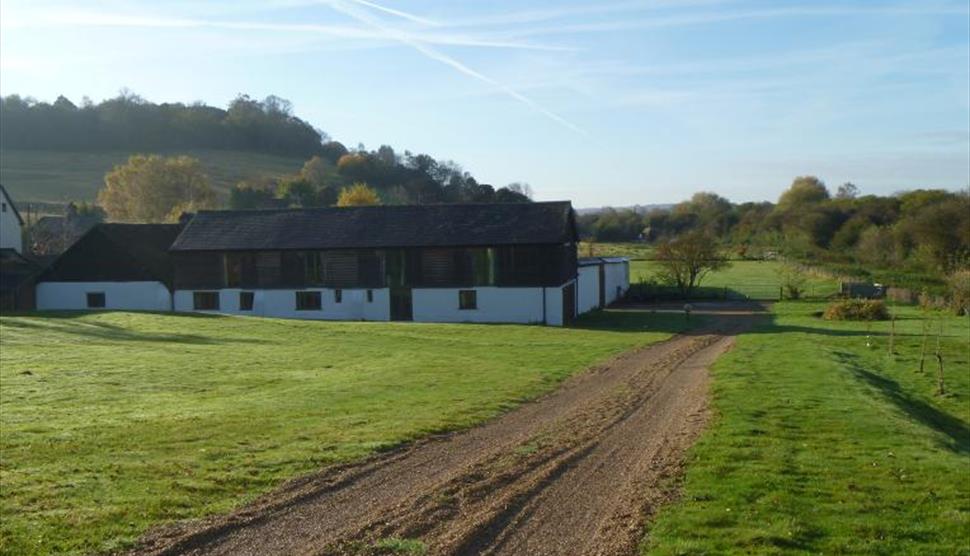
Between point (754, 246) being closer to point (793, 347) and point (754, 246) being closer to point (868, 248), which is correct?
point (868, 248)

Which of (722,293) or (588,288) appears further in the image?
(722,293)

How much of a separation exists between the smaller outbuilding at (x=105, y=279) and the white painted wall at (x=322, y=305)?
464 centimetres

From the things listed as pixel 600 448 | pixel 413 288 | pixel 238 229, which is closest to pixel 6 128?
pixel 238 229

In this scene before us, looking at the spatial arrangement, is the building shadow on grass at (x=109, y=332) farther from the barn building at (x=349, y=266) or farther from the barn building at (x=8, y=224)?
the barn building at (x=8, y=224)

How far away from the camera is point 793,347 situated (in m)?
35.2

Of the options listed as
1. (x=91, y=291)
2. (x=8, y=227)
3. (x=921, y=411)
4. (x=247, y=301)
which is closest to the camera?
(x=921, y=411)

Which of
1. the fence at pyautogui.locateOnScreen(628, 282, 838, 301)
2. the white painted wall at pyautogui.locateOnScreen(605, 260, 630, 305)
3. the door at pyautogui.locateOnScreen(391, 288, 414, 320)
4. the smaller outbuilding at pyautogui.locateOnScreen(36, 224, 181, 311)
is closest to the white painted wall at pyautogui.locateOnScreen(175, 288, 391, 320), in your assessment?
the door at pyautogui.locateOnScreen(391, 288, 414, 320)

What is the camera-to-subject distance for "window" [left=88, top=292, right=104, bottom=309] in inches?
2298

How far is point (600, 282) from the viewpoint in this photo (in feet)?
210

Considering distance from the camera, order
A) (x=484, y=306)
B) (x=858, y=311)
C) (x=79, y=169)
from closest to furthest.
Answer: (x=858, y=311)
(x=484, y=306)
(x=79, y=169)

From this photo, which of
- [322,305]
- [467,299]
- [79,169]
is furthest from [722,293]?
[79,169]

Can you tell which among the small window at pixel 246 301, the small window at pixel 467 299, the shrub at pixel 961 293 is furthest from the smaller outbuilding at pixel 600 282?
the shrub at pixel 961 293

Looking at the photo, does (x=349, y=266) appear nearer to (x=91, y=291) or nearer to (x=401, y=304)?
(x=401, y=304)

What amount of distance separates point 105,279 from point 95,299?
1.37 meters
